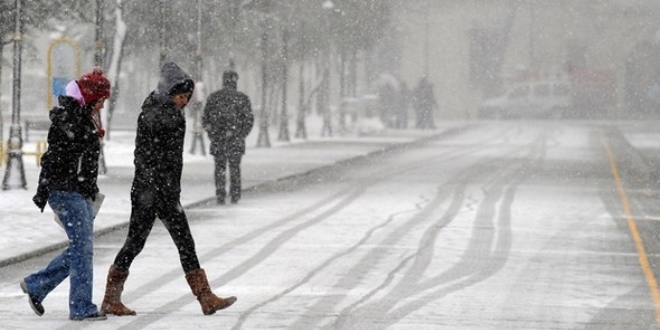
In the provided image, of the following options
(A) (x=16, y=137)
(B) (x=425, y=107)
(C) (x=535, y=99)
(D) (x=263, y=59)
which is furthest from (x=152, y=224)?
(C) (x=535, y=99)

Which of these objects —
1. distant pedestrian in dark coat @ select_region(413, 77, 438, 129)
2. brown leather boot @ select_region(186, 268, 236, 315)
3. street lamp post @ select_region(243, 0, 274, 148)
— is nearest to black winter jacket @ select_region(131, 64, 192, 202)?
brown leather boot @ select_region(186, 268, 236, 315)

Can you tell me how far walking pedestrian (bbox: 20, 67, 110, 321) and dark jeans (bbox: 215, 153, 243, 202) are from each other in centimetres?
1090

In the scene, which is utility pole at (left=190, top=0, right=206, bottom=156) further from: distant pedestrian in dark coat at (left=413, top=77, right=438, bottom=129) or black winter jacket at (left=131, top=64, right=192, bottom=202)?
distant pedestrian in dark coat at (left=413, top=77, right=438, bottom=129)

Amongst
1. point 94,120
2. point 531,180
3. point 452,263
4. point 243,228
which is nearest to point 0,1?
point 531,180

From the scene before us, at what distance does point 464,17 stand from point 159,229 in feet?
220

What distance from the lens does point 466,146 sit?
4516 cm

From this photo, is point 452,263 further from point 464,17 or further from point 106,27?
point 464,17

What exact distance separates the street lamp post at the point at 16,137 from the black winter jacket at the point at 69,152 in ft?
42.7

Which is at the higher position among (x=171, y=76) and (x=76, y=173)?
(x=171, y=76)

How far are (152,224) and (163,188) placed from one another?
26 cm

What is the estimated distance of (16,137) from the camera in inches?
939

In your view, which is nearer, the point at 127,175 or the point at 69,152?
the point at 69,152

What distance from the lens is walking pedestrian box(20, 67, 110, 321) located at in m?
10.5

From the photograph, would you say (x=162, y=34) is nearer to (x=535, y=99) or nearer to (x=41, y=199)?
(x=41, y=199)
